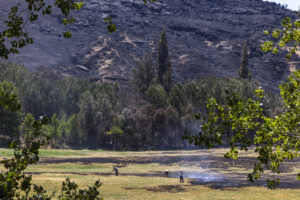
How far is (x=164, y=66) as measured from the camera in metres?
132

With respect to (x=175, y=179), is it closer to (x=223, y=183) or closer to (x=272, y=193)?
(x=223, y=183)

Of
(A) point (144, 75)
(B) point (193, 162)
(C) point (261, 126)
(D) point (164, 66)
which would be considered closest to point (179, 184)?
(B) point (193, 162)

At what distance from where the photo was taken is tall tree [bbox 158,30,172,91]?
130 meters

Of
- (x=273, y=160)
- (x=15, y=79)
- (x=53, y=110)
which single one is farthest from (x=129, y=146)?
(x=273, y=160)

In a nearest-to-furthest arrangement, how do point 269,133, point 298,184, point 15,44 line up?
point 15,44, point 269,133, point 298,184

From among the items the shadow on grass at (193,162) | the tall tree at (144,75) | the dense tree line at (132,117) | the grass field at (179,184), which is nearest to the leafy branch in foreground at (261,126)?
the grass field at (179,184)

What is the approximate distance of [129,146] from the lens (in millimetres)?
100875


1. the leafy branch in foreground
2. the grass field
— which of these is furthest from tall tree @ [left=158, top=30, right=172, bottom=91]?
the leafy branch in foreground

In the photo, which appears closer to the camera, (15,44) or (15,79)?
(15,44)

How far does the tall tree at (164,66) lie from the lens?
130500 mm

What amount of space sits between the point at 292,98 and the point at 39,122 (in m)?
5.56

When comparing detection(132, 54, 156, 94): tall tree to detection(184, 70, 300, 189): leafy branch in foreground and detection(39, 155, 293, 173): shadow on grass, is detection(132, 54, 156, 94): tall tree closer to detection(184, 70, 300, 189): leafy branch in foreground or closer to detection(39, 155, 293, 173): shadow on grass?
detection(39, 155, 293, 173): shadow on grass

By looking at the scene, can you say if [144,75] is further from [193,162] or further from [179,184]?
[179,184]

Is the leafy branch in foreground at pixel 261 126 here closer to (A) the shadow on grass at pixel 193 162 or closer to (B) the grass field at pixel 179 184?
(B) the grass field at pixel 179 184
